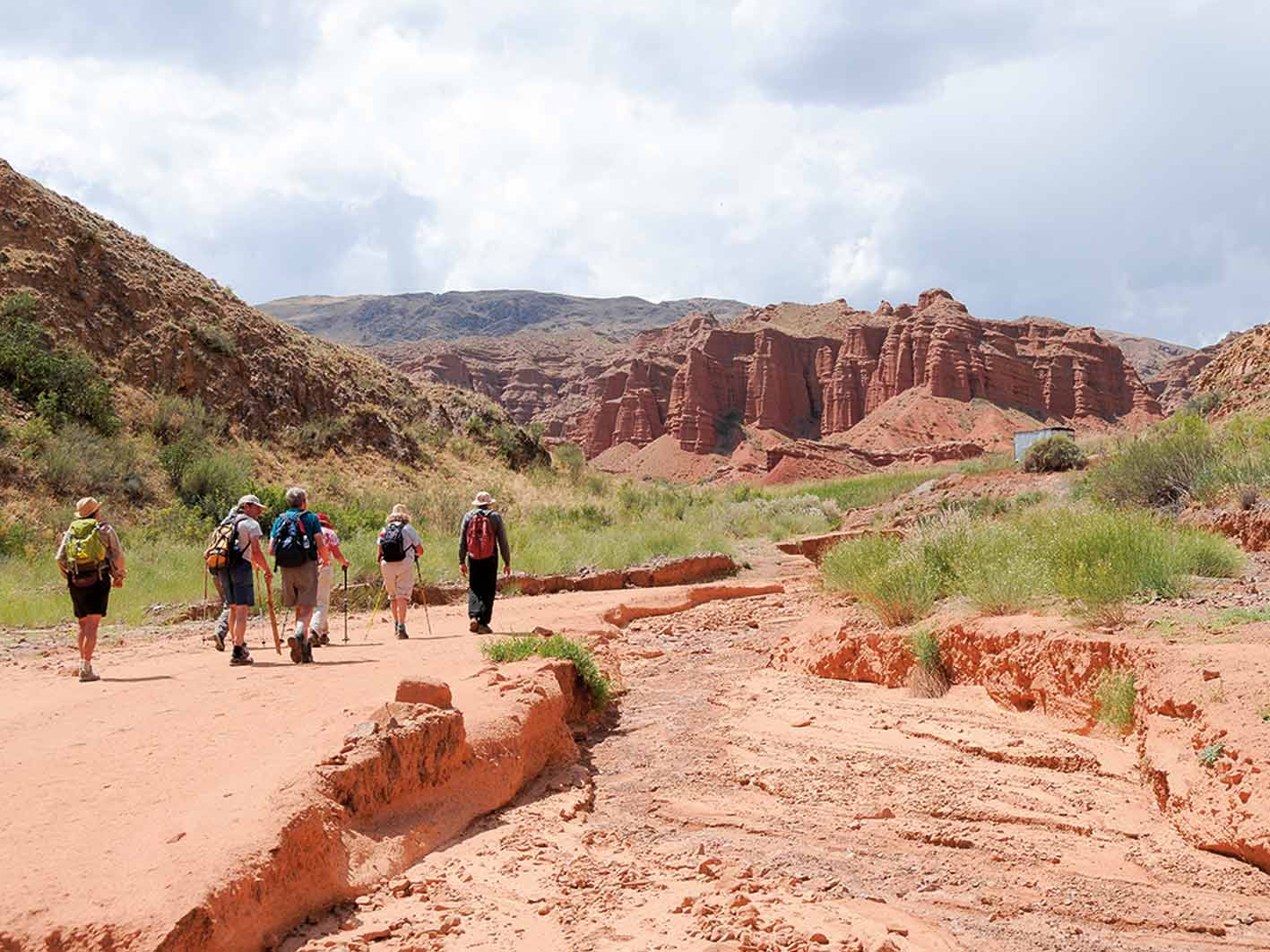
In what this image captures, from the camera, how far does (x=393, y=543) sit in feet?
37.6

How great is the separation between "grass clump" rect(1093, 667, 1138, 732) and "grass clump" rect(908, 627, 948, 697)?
168cm

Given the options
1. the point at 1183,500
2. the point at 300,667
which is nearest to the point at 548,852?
the point at 300,667

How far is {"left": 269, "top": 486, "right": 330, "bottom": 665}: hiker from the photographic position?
9328 mm

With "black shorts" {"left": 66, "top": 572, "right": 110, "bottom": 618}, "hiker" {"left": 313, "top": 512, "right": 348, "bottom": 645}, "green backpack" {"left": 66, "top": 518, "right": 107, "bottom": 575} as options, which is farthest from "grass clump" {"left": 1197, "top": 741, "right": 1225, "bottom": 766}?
"green backpack" {"left": 66, "top": 518, "right": 107, "bottom": 575}

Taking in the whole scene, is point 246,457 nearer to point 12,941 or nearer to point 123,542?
point 123,542

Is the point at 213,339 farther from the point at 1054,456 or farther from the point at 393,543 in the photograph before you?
the point at 1054,456

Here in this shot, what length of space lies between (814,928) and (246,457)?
2530 centimetres

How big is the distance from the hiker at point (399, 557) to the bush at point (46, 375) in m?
14.9

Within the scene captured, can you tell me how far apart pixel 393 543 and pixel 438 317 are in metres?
183

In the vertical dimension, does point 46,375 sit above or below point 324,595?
above

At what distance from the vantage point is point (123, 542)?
18.4 meters

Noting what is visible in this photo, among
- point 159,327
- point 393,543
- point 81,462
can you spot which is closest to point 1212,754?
point 393,543

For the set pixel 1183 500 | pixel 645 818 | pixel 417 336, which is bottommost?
pixel 645 818

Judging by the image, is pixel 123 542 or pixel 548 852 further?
pixel 123 542
